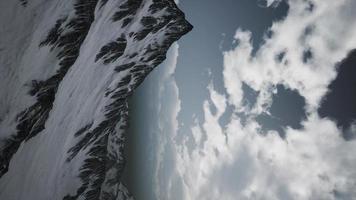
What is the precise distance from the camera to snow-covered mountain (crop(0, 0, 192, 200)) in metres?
20.0

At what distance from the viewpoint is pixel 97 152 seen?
4803 cm

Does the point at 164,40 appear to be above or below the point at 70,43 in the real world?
below

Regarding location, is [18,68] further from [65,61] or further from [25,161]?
[25,161]

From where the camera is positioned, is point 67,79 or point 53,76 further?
point 67,79

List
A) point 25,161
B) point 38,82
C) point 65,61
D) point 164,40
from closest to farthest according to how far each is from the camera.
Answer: point 38,82, point 65,61, point 25,161, point 164,40

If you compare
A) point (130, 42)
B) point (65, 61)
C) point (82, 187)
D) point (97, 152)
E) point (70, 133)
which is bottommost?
point (82, 187)

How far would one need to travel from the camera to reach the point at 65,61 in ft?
73.1

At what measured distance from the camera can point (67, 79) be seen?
31359mm

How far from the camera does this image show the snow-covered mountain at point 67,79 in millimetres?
19995

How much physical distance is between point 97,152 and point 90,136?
5308 millimetres

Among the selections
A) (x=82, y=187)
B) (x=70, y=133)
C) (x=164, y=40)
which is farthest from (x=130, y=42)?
(x=82, y=187)

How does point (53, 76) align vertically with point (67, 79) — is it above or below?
above

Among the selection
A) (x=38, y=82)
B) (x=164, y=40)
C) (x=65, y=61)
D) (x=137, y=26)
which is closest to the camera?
(x=38, y=82)

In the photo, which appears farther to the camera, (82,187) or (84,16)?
(82,187)
